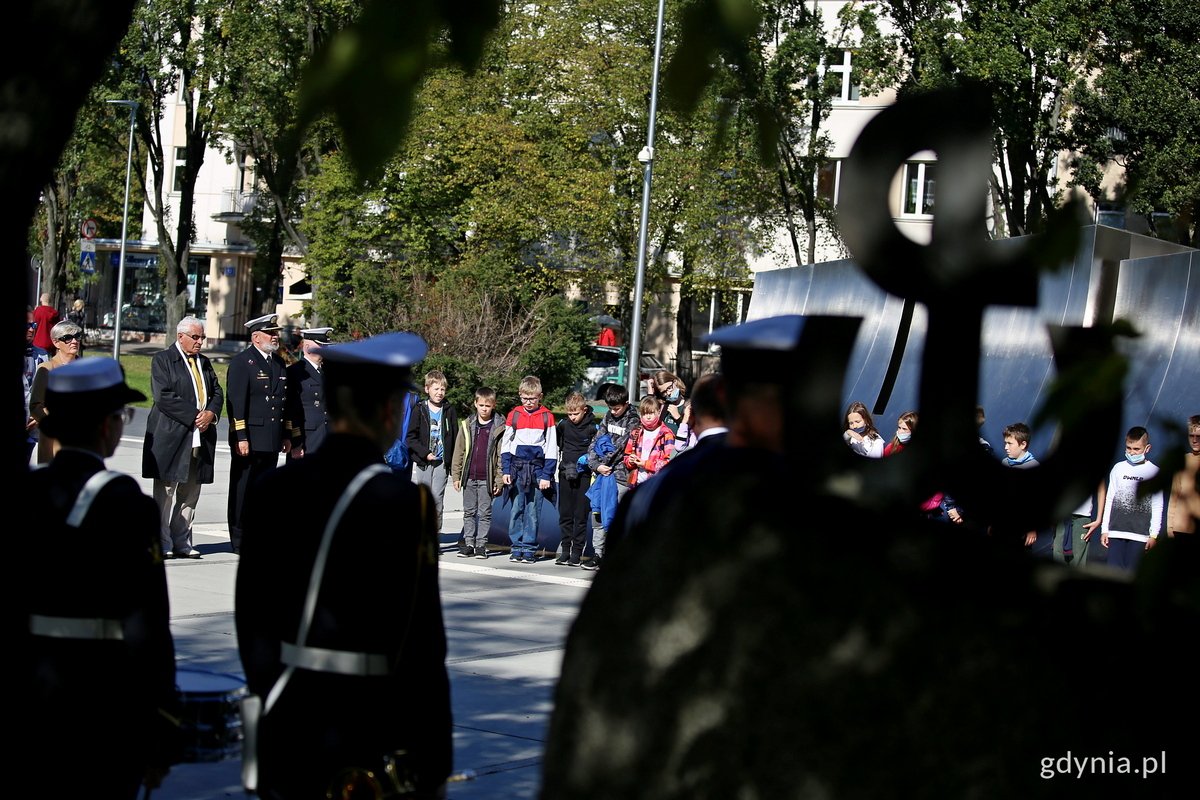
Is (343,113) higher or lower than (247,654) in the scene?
higher

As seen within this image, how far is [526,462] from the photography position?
13.9m

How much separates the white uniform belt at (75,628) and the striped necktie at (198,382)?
8682mm

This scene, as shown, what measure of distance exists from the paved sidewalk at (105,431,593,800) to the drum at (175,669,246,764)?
66 centimetres

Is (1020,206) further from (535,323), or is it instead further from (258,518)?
(258,518)

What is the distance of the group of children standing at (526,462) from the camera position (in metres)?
13.6

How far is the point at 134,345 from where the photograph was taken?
189 feet

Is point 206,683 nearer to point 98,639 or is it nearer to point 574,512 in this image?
point 98,639

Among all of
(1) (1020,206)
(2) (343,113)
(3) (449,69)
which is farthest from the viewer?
(1) (1020,206)

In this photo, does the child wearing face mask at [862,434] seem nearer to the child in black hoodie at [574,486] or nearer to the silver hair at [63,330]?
the child in black hoodie at [574,486]

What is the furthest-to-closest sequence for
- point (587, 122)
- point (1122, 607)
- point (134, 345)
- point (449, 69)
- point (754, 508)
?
point (134, 345) → point (587, 122) → point (754, 508) → point (1122, 607) → point (449, 69)

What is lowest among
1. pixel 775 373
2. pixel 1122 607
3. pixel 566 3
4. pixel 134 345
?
pixel 134 345

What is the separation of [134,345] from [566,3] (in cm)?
2862

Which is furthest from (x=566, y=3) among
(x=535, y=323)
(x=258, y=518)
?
(x=258, y=518)

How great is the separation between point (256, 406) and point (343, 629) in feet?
30.8
